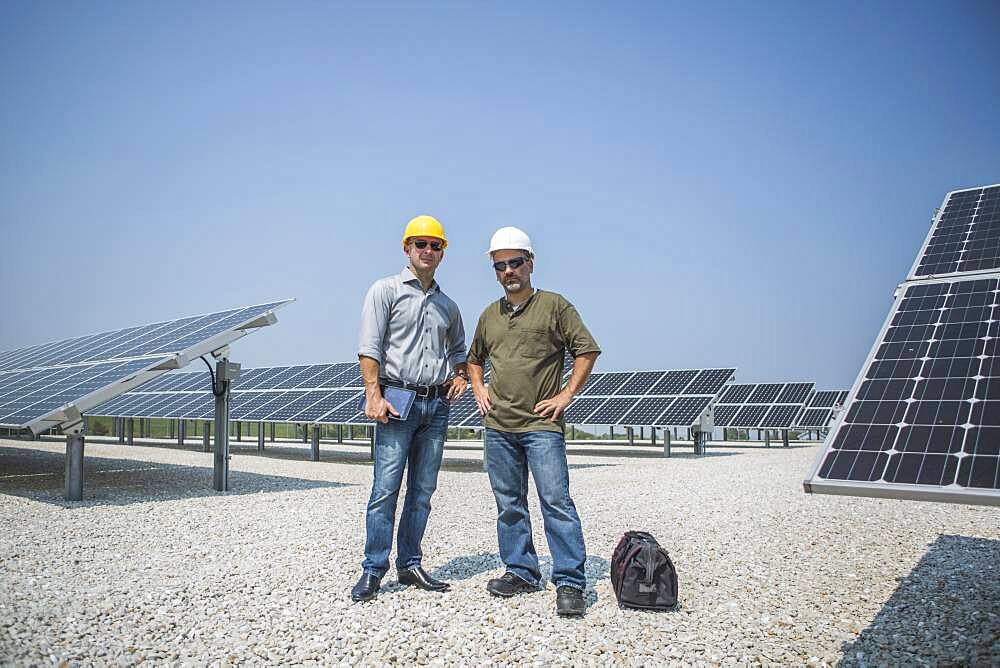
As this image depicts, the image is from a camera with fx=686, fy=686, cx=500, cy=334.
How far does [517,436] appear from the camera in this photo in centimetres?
468

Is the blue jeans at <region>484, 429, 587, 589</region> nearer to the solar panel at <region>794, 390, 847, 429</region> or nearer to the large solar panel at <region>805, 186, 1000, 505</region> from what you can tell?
the large solar panel at <region>805, 186, 1000, 505</region>

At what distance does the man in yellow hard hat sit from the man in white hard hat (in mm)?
336

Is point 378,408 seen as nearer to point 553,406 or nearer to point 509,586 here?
point 553,406

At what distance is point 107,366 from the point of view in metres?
10.8

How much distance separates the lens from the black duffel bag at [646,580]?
14.6 feet

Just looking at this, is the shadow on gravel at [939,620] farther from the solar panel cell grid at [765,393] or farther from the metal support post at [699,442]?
the solar panel cell grid at [765,393]

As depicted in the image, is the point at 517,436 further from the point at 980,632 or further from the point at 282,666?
the point at 980,632

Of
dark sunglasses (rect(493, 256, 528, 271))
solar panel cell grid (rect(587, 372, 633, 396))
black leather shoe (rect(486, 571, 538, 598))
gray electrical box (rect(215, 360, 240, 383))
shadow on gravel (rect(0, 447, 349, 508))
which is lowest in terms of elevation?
shadow on gravel (rect(0, 447, 349, 508))

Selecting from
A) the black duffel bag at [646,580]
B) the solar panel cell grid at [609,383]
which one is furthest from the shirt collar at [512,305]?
the solar panel cell grid at [609,383]

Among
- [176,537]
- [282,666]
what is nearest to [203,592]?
[282,666]

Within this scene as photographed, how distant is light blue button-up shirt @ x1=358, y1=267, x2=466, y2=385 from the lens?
4.78m

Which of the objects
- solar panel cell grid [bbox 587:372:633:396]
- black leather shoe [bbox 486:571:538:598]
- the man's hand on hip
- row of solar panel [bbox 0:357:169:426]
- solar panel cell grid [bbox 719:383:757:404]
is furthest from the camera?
solar panel cell grid [bbox 719:383:757:404]

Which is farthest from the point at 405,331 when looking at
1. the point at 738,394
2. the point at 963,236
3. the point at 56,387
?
the point at 738,394

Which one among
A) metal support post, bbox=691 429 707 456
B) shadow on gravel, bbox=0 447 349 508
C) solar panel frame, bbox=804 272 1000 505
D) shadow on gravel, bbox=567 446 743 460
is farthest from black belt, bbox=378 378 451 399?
metal support post, bbox=691 429 707 456
